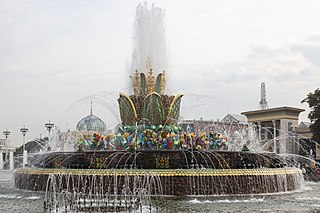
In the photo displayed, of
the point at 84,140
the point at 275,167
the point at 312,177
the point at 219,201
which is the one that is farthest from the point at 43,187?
the point at 312,177

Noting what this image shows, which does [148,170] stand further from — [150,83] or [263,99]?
[263,99]

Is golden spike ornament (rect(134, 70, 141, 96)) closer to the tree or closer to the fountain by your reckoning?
the fountain

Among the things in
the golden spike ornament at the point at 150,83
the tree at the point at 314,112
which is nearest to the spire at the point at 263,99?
the tree at the point at 314,112

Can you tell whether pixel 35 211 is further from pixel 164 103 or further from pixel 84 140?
pixel 164 103

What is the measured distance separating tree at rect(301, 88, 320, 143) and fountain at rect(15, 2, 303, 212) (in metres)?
32.2

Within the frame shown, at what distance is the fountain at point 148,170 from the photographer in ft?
59.4

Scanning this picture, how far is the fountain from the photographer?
1811 cm

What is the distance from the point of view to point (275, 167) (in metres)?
21.6

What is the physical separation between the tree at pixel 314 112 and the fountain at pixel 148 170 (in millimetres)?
32156

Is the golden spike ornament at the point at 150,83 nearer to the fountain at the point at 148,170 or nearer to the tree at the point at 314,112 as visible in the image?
the fountain at the point at 148,170

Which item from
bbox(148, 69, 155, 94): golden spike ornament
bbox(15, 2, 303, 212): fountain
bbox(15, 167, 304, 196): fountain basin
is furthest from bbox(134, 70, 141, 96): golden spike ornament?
bbox(15, 167, 304, 196): fountain basin

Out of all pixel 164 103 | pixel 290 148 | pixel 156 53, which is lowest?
pixel 290 148

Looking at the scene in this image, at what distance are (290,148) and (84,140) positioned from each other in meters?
61.8

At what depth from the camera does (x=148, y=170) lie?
18.8 meters
